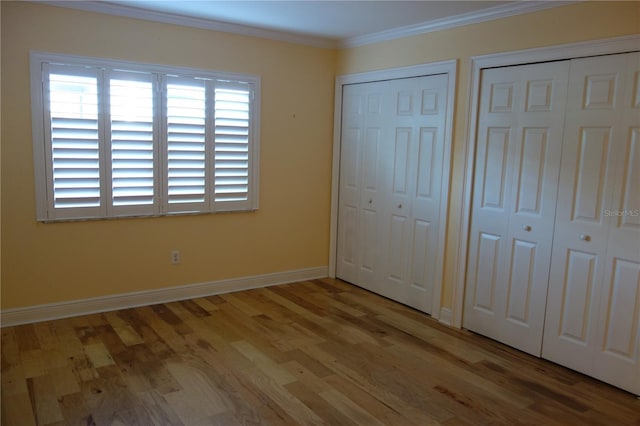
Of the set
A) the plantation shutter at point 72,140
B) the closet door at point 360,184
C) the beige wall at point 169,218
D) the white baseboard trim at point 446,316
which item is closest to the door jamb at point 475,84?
the white baseboard trim at point 446,316

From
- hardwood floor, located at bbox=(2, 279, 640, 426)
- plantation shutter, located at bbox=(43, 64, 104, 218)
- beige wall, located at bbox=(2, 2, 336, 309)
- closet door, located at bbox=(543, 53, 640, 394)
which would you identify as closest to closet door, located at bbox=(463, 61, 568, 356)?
closet door, located at bbox=(543, 53, 640, 394)

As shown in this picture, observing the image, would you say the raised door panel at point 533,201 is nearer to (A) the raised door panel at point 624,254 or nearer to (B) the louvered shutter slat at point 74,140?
(A) the raised door panel at point 624,254

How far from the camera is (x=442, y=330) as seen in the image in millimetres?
3934

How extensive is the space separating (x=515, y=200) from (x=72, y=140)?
11.2ft

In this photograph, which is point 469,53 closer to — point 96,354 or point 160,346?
point 160,346

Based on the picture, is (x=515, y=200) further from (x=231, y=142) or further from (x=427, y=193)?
(x=231, y=142)

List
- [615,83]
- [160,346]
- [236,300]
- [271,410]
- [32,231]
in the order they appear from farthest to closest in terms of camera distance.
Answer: [236,300], [32,231], [160,346], [615,83], [271,410]

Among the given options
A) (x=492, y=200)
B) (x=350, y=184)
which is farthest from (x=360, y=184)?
(x=492, y=200)

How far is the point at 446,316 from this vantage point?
13.4 ft

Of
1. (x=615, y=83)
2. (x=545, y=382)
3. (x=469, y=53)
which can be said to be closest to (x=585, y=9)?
(x=615, y=83)

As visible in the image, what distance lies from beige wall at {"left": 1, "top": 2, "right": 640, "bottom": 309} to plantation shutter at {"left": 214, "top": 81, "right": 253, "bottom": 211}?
16cm

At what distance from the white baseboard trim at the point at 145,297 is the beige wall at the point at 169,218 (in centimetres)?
5

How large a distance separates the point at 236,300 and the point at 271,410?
6.24 feet

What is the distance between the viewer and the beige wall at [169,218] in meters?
3.59
